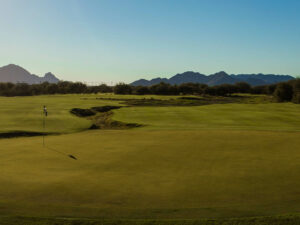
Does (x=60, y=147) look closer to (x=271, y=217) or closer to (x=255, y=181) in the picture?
(x=255, y=181)

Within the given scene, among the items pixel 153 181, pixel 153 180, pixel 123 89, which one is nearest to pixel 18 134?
pixel 153 180

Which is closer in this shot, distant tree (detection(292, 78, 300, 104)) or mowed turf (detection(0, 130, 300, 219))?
mowed turf (detection(0, 130, 300, 219))

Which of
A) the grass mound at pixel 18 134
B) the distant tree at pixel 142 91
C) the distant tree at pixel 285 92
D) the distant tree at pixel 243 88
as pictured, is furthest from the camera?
the distant tree at pixel 243 88

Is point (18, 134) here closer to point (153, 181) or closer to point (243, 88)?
point (153, 181)

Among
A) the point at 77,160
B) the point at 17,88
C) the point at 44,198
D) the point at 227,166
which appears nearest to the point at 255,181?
the point at 227,166

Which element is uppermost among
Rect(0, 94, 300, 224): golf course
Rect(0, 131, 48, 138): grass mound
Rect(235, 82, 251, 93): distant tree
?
Rect(235, 82, 251, 93): distant tree

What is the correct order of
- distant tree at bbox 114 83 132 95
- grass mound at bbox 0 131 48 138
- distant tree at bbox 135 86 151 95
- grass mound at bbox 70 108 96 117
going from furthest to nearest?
distant tree at bbox 114 83 132 95 < distant tree at bbox 135 86 151 95 < grass mound at bbox 70 108 96 117 < grass mound at bbox 0 131 48 138

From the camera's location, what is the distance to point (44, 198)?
12.4 meters

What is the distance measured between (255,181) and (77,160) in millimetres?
11306

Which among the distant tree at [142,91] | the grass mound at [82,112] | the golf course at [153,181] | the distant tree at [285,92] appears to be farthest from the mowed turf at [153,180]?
the distant tree at [142,91]

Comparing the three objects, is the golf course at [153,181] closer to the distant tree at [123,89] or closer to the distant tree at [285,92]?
the distant tree at [285,92]

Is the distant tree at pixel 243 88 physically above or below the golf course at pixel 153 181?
above

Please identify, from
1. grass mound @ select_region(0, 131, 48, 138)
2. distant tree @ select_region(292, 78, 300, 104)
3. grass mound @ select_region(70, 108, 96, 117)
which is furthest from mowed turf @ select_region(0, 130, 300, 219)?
distant tree @ select_region(292, 78, 300, 104)

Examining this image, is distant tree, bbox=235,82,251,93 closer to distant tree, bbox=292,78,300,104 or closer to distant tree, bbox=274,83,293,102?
distant tree, bbox=274,83,293,102
